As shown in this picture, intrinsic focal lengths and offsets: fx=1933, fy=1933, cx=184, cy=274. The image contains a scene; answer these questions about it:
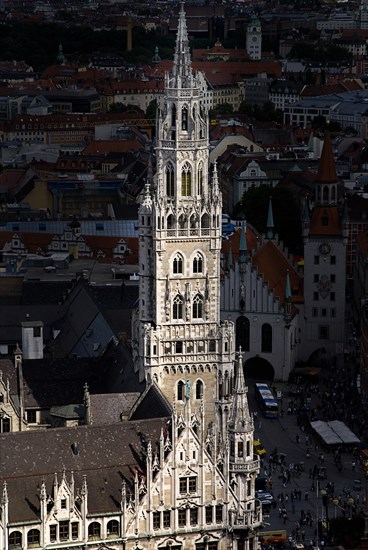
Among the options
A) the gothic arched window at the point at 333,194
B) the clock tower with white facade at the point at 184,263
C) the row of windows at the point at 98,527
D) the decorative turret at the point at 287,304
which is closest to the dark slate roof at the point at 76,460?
the row of windows at the point at 98,527

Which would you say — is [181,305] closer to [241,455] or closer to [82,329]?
[241,455]

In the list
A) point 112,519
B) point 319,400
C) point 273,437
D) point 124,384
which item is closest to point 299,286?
point 319,400

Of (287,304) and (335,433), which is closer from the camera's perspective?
(335,433)

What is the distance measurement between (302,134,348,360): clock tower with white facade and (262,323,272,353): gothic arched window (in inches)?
198

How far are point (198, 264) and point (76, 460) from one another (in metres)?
19.9

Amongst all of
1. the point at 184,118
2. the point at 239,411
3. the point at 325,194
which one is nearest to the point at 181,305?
the point at 184,118

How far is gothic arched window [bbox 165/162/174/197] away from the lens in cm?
10938

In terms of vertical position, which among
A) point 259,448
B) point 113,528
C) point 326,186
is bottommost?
point 113,528

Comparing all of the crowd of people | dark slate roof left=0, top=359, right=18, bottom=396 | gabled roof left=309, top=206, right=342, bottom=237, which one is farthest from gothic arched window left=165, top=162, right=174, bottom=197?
gabled roof left=309, top=206, right=342, bottom=237

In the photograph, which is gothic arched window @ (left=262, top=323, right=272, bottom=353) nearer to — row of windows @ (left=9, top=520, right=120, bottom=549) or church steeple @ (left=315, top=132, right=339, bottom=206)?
church steeple @ (left=315, top=132, right=339, bottom=206)

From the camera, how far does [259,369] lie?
468 ft

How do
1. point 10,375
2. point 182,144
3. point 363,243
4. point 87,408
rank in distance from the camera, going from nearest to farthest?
point 87,408 → point 182,144 → point 10,375 → point 363,243

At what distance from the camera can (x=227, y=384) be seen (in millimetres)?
109875

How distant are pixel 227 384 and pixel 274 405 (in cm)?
2148
